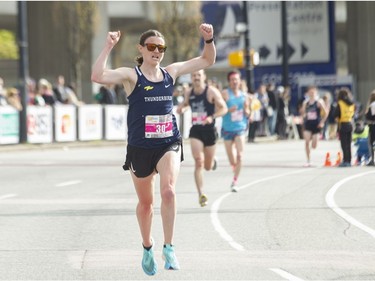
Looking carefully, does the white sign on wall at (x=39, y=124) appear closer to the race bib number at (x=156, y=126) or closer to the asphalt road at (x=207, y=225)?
the asphalt road at (x=207, y=225)

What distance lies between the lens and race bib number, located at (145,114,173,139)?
9609 mm

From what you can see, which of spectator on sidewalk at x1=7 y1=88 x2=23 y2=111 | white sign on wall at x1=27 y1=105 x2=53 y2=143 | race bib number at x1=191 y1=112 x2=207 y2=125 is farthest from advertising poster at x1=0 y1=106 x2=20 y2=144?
race bib number at x1=191 y1=112 x2=207 y2=125

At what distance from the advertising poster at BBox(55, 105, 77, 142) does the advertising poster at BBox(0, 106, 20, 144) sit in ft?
4.59

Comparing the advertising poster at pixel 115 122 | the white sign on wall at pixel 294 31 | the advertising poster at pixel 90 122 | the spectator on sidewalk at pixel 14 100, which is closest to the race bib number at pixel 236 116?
the spectator on sidewalk at pixel 14 100

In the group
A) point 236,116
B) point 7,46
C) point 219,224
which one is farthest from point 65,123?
point 7,46

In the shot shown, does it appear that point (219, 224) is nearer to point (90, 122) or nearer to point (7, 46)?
point (90, 122)

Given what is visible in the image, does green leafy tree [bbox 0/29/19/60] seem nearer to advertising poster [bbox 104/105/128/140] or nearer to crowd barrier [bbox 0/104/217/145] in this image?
advertising poster [bbox 104/105/128/140]

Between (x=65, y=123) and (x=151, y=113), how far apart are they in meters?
23.7

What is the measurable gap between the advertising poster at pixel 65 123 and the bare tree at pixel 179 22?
25460mm

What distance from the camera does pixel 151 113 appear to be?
31.6 feet

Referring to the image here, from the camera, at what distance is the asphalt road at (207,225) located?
9789 mm

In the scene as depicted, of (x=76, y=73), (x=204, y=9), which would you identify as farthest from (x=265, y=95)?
(x=204, y=9)

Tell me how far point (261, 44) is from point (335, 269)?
4181 centimetres

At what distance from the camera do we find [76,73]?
52344mm
